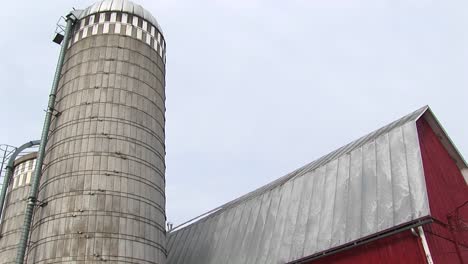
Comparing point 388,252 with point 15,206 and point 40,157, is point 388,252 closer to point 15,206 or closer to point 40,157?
point 40,157

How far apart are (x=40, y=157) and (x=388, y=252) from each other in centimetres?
1418

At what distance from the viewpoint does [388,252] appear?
1507 cm

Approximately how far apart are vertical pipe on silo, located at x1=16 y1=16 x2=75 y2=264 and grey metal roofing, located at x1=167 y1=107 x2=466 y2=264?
27.8ft

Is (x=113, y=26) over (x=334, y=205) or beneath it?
over

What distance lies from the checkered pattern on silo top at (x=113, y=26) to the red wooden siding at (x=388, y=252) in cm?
1320

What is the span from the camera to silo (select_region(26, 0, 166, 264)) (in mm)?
17688

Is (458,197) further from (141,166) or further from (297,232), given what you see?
(141,166)

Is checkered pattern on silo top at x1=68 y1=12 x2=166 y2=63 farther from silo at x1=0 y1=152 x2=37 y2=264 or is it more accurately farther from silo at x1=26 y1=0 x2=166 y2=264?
silo at x1=0 y1=152 x2=37 y2=264

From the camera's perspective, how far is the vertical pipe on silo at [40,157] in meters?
18.2

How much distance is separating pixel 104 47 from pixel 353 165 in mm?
11959

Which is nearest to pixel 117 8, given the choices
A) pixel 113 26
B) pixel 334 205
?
pixel 113 26

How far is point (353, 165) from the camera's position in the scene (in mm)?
18719

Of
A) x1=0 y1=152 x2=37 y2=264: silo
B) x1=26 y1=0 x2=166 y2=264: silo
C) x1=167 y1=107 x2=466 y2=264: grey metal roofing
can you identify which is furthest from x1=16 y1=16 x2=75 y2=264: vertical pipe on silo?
x1=0 y1=152 x2=37 y2=264: silo

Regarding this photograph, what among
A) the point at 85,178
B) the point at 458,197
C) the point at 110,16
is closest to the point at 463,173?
the point at 458,197
